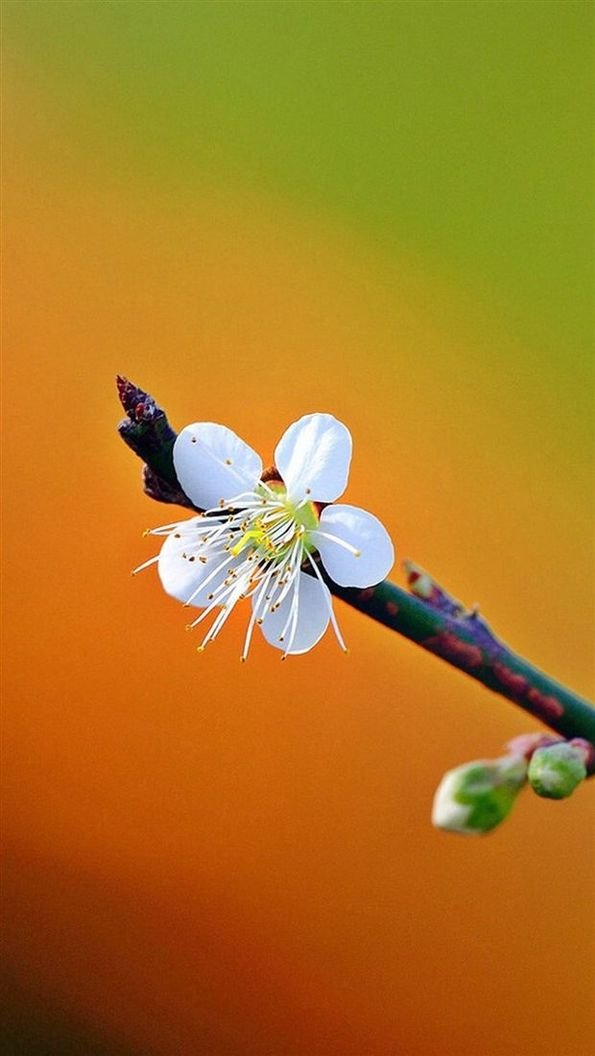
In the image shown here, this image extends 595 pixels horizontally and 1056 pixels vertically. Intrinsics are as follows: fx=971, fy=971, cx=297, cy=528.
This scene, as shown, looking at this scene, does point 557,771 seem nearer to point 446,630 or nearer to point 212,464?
point 446,630

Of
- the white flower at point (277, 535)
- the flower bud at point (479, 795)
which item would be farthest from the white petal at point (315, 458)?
the flower bud at point (479, 795)

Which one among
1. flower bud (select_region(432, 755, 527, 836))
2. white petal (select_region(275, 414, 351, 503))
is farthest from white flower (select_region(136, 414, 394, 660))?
flower bud (select_region(432, 755, 527, 836))

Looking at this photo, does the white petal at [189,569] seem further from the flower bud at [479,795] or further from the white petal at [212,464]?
the flower bud at [479,795]

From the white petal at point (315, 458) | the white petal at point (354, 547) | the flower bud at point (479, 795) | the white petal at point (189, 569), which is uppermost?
the white petal at point (315, 458)

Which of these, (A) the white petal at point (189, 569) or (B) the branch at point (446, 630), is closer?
(B) the branch at point (446, 630)

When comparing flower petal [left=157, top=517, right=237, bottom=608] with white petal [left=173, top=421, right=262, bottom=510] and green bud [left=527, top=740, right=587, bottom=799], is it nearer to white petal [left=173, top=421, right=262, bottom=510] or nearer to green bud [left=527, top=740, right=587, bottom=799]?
white petal [left=173, top=421, right=262, bottom=510]

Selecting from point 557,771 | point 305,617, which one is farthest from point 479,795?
point 305,617
